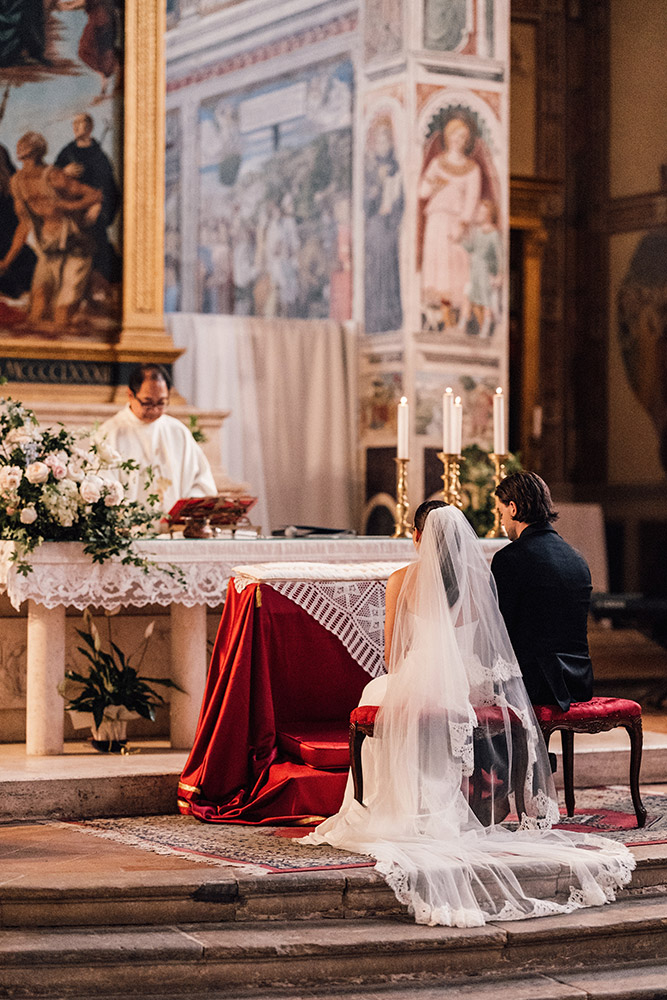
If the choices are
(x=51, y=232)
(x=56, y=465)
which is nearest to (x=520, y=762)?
(x=56, y=465)

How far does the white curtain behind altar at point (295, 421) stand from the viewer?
11469 millimetres

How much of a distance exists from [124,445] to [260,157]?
5383 mm

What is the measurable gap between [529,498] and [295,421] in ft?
20.1

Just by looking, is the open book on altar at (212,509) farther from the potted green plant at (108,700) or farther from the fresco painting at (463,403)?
the fresco painting at (463,403)

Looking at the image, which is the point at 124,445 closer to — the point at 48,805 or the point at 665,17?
the point at 48,805

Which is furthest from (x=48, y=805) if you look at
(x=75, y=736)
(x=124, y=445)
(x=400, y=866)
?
(x=124, y=445)

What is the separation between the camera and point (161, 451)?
8.04 metres

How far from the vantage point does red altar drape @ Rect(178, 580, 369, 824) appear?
226 inches

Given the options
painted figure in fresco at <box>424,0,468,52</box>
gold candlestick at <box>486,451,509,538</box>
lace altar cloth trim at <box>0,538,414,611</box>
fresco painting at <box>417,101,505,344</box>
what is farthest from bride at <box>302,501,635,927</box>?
painted figure in fresco at <box>424,0,468,52</box>

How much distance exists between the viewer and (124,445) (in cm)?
801

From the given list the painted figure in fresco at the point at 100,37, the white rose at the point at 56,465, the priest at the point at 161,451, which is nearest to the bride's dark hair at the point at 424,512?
the white rose at the point at 56,465

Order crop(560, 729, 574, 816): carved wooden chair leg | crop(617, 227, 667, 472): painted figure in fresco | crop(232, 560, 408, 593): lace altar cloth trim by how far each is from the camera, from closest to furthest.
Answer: crop(560, 729, 574, 816): carved wooden chair leg, crop(232, 560, 408, 593): lace altar cloth trim, crop(617, 227, 667, 472): painted figure in fresco

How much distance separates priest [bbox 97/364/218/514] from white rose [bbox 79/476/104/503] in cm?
151

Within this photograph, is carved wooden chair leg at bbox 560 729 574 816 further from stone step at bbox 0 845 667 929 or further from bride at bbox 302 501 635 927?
stone step at bbox 0 845 667 929
